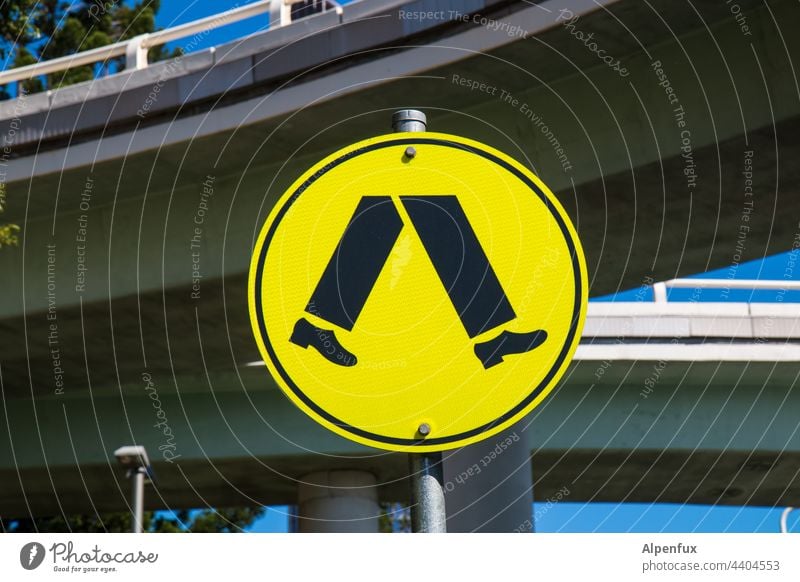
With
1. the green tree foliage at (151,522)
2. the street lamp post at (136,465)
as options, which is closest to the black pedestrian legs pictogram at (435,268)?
the street lamp post at (136,465)

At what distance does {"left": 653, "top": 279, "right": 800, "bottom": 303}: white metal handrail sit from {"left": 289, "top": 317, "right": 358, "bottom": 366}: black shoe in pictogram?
13.2 meters

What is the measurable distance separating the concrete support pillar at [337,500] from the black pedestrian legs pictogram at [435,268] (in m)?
16.9

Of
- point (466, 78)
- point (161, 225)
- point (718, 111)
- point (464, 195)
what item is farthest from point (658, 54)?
point (464, 195)

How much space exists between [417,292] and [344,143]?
29.2 ft

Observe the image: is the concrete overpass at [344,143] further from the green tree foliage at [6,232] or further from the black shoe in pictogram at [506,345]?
the black shoe in pictogram at [506,345]

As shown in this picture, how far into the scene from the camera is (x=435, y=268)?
3098 millimetres

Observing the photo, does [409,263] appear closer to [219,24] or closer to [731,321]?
[219,24]

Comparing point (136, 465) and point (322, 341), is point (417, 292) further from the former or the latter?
point (136, 465)

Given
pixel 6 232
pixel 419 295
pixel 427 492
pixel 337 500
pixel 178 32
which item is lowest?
pixel 427 492

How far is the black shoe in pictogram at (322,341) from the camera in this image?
3016mm

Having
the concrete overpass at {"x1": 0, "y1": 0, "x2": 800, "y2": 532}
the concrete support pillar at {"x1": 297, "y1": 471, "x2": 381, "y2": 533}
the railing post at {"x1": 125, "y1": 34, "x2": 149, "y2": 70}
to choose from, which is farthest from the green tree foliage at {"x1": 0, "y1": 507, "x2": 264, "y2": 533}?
the railing post at {"x1": 125, "y1": 34, "x2": 149, "y2": 70}

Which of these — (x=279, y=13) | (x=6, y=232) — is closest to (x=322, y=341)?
(x=6, y=232)

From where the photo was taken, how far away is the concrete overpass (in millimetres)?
10156
